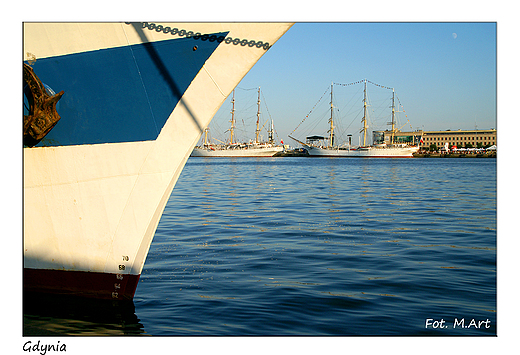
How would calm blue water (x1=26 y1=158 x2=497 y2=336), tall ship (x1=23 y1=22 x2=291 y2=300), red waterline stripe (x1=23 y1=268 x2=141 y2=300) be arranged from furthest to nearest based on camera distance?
1. red waterline stripe (x1=23 y1=268 x2=141 y2=300)
2. tall ship (x1=23 y1=22 x2=291 y2=300)
3. calm blue water (x1=26 y1=158 x2=497 y2=336)

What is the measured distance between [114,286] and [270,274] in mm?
2383

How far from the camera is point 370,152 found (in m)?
100

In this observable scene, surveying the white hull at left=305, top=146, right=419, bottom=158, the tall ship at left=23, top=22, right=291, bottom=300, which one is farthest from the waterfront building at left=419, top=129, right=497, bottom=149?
the tall ship at left=23, top=22, right=291, bottom=300

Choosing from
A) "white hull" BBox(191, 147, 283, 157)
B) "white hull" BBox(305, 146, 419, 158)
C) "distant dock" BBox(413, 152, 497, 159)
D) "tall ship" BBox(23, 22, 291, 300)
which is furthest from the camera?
"white hull" BBox(191, 147, 283, 157)

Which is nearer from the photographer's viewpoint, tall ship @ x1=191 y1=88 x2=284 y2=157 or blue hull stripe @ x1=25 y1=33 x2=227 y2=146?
blue hull stripe @ x1=25 y1=33 x2=227 y2=146

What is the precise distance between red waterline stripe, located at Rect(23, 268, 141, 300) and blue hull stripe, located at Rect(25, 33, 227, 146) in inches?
59.4

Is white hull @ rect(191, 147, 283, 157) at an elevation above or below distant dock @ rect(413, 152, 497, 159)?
above

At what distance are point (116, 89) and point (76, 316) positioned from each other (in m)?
2.53

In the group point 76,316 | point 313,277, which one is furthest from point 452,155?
point 76,316

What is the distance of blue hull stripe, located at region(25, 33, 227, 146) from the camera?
4820 millimetres

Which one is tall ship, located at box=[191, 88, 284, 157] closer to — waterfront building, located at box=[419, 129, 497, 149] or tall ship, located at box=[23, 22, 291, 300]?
waterfront building, located at box=[419, 129, 497, 149]

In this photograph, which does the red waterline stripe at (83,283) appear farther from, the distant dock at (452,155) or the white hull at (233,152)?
the white hull at (233,152)

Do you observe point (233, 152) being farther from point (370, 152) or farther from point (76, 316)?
point (76, 316)

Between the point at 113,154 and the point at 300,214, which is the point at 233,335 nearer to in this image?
the point at 113,154
